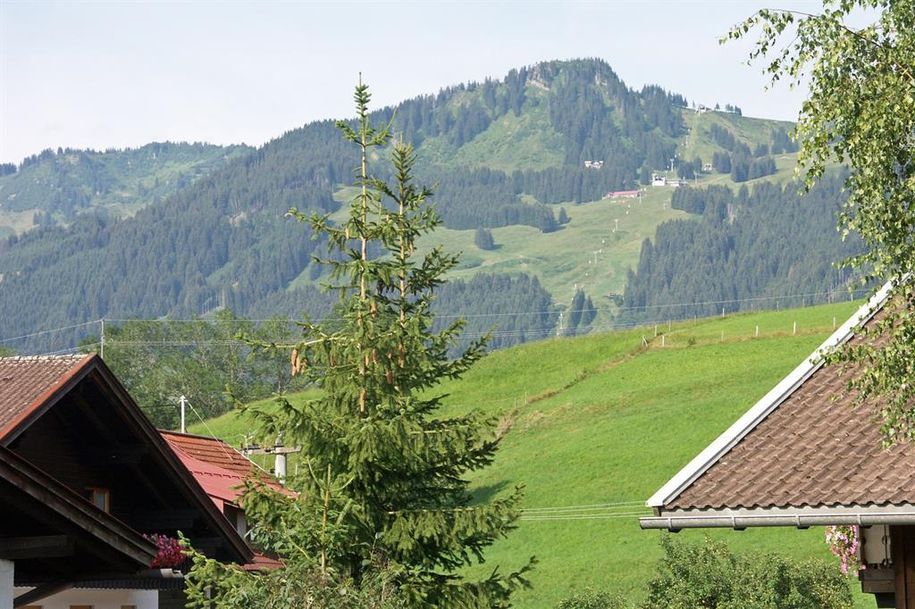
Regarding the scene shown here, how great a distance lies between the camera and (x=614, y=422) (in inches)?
3258

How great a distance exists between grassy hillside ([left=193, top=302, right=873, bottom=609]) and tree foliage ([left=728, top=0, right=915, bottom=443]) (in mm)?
30875

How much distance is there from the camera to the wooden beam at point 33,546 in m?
11.5

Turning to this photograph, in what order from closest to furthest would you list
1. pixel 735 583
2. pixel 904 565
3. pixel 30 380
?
1. pixel 904 565
2. pixel 30 380
3. pixel 735 583

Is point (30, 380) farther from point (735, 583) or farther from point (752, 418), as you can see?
point (735, 583)

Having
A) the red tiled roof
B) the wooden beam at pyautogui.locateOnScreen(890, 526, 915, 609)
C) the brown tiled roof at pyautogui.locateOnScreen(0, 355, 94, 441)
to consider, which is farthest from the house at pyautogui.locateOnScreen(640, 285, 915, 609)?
the red tiled roof

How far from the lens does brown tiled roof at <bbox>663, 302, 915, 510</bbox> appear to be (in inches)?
577

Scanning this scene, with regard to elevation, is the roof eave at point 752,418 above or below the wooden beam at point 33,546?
above

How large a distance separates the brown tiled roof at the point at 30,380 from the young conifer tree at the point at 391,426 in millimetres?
2651

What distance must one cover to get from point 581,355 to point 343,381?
85641 millimetres

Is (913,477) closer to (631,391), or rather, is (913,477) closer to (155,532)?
(155,532)

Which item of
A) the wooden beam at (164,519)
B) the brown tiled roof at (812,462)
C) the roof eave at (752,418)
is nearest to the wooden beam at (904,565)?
the brown tiled roof at (812,462)

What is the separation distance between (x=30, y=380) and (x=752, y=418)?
1020 cm

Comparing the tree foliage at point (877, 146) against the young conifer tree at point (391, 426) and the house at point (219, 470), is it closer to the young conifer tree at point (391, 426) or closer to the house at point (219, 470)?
the young conifer tree at point (391, 426)

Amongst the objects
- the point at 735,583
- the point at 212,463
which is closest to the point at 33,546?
the point at 735,583
